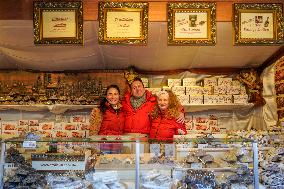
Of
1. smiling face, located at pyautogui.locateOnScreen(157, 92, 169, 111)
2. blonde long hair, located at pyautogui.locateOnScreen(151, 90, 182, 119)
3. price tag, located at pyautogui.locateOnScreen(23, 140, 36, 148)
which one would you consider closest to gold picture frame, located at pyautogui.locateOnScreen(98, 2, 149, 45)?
smiling face, located at pyautogui.locateOnScreen(157, 92, 169, 111)

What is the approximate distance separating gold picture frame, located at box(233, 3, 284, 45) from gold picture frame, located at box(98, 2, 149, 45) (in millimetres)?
1146

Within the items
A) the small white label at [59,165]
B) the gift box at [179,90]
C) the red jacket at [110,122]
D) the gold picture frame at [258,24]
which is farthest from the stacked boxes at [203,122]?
the small white label at [59,165]

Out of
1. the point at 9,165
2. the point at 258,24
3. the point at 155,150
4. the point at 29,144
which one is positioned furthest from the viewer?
the point at 258,24

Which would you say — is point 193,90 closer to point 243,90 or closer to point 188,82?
point 188,82

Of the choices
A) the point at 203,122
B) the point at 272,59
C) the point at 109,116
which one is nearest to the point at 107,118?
the point at 109,116

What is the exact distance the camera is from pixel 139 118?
545cm

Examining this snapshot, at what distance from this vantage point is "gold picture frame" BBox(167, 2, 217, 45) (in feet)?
15.4

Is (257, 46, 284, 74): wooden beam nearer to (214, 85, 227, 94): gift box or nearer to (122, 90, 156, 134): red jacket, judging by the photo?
(214, 85, 227, 94): gift box

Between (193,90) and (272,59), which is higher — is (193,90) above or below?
below

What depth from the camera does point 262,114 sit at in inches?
262

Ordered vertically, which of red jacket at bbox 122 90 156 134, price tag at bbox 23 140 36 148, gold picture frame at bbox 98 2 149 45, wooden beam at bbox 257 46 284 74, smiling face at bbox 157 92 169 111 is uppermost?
gold picture frame at bbox 98 2 149 45

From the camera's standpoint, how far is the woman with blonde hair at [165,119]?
4.90m

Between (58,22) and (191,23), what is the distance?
63.4 inches

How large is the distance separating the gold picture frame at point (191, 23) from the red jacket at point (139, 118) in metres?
1.16
